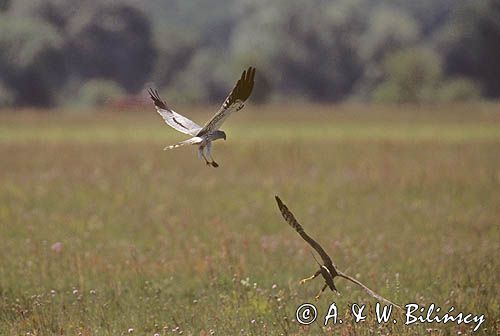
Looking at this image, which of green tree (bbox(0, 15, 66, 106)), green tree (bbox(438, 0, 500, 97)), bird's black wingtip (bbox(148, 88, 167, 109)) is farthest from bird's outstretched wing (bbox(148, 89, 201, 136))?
green tree (bbox(438, 0, 500, 97))

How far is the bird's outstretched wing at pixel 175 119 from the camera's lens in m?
5.86

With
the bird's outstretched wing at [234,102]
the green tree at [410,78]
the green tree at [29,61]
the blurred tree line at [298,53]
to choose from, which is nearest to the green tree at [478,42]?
the blurred tree line at [298,53]

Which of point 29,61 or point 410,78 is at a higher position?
point 29,61

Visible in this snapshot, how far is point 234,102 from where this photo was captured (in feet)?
18.2

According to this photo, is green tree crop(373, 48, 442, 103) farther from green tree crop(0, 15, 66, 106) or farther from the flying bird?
the flying bird

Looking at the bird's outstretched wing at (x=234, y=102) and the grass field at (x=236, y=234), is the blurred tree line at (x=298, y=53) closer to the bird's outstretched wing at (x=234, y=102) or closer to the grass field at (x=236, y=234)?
the grass field at (x=236, y=234)

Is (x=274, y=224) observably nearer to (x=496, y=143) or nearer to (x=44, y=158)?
(x=44, y=158)

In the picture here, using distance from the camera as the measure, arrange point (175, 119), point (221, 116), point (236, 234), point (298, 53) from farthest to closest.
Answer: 1. point (298, 53)
2. point (236, 234)
3. point (175, 119)
4. point (221, 116)

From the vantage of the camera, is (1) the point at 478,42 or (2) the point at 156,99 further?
(1) the point at 478,42

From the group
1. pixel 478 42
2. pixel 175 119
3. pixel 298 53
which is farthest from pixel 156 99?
pixel 478 42

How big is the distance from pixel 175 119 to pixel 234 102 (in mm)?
682

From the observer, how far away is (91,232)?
1413cm

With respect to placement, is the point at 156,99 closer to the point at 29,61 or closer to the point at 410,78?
the point at 29,61

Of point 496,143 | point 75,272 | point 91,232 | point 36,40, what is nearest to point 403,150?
point 496,143
